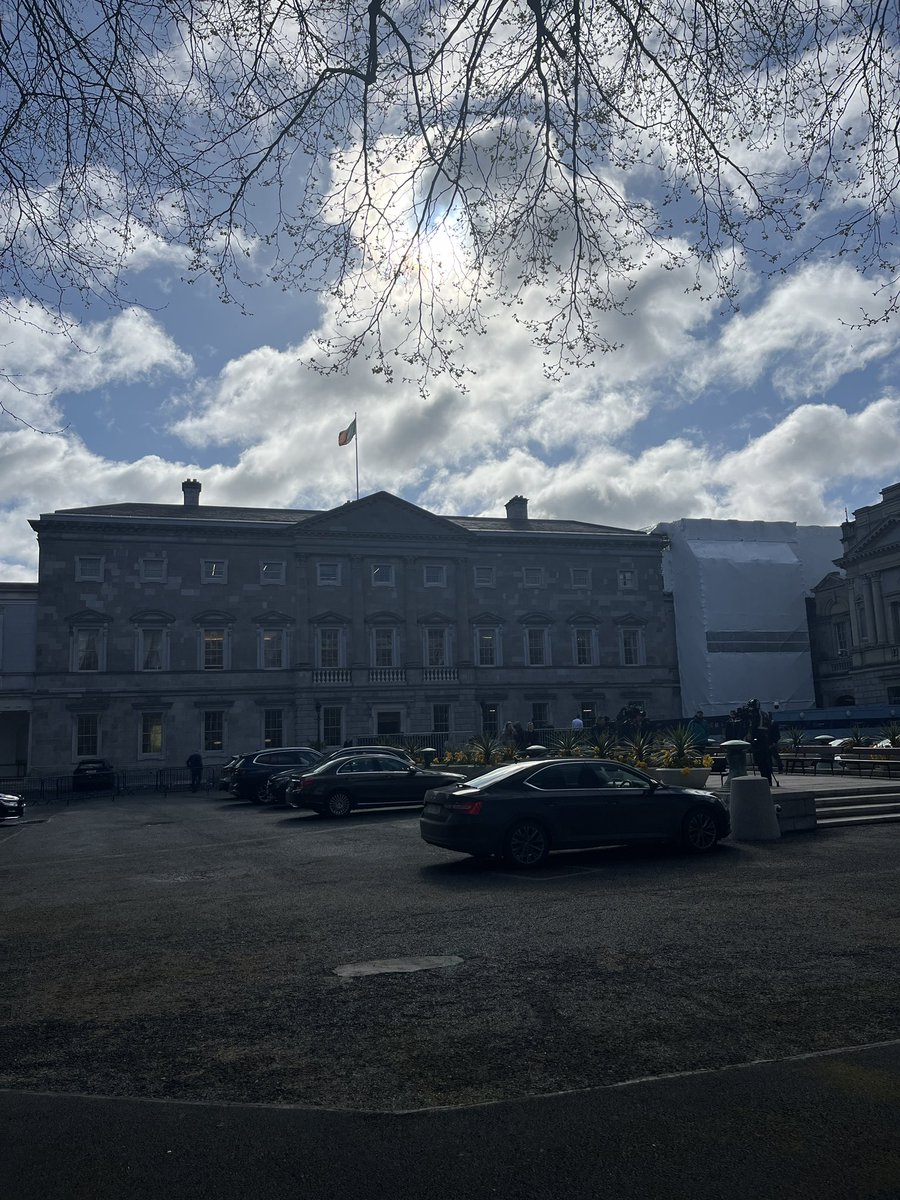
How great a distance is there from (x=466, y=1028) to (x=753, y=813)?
1039cm

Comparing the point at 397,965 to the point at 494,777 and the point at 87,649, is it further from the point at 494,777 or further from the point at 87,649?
the point at 87,649

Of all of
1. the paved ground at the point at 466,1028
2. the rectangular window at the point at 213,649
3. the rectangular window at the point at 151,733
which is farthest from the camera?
the rectangular window at the point at 213,649

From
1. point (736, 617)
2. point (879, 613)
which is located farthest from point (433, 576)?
point (879, 613)

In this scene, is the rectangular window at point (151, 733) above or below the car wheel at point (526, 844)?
above

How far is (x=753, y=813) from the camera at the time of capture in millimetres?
15500

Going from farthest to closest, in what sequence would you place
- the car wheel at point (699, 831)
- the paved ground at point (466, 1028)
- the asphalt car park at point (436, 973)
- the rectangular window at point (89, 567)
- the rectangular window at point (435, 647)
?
the rectangular window at point (435, 647) < the rectangular window at point (89, 567) < the car wheel at point (699, 831) < the asphalt car park at point (436, 973) < the paved ground at point (466, 1028)

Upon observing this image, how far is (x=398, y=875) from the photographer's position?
13.1m

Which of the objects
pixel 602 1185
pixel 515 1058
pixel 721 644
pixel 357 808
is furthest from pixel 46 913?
pixel 721 644

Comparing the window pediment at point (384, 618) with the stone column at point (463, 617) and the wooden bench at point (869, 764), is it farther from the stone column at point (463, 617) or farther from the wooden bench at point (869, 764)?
the wooden bench at point (869, 764)

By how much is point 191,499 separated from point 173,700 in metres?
13.4

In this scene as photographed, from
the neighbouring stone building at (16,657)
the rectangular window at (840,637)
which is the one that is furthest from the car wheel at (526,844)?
the rectangular window at (840,637)

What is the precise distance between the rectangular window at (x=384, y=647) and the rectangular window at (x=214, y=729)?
935cm

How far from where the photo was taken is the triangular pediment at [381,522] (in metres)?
55.7

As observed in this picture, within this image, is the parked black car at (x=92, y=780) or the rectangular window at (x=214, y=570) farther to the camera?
the rectangular window at (x=214, y=570)
